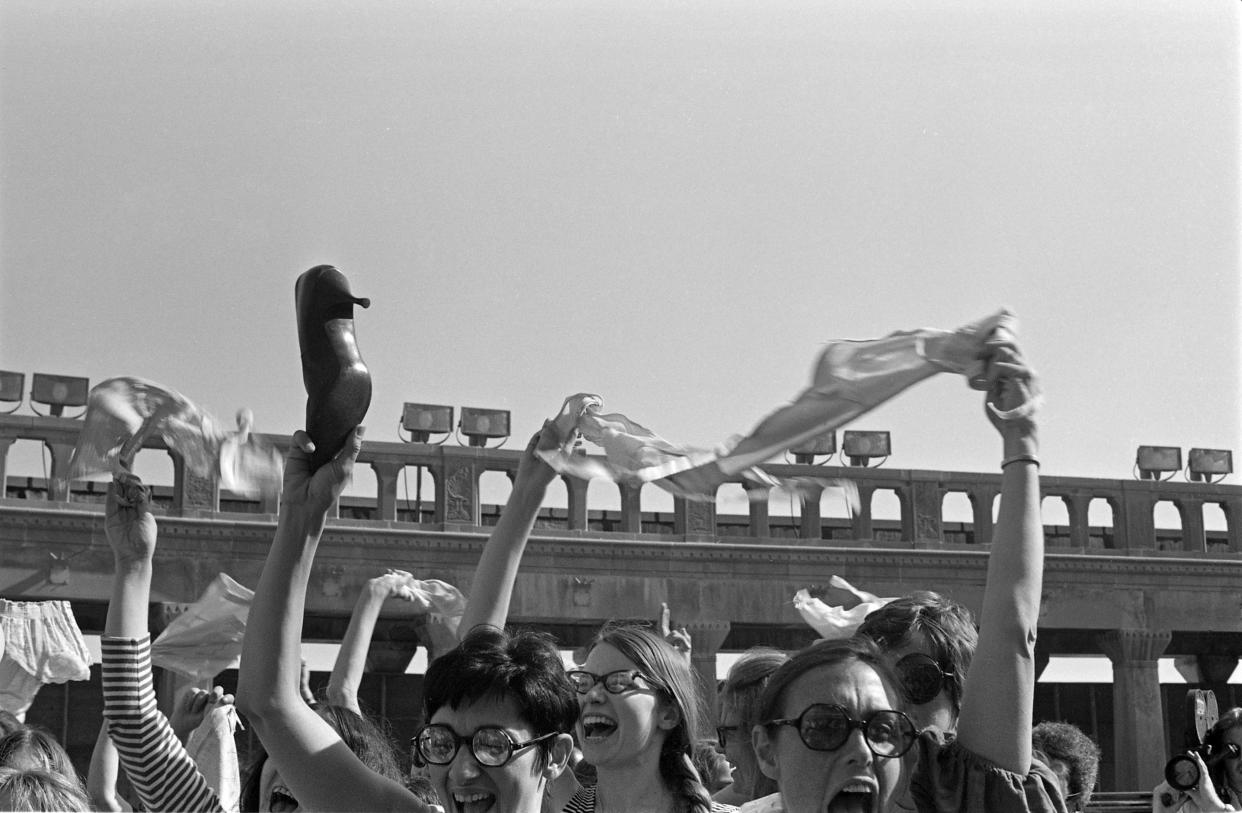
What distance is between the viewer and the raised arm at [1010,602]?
100 inches

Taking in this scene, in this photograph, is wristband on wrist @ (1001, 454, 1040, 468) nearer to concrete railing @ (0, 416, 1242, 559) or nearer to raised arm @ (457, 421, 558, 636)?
raised arm @ (457, 421, 558, 636)

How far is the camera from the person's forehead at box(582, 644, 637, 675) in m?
3.54

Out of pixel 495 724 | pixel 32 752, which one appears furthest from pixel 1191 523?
pixel 495 724

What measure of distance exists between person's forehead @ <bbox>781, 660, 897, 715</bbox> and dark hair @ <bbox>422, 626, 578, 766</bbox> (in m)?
0.50

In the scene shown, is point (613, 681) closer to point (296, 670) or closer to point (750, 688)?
point (750, 688)

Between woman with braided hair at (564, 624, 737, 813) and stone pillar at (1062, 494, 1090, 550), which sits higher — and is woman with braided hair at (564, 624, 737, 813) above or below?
below

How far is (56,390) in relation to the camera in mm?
22031

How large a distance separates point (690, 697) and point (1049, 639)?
26330 mm

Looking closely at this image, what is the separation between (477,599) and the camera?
3797 mm

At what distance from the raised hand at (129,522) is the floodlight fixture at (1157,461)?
1056 inches

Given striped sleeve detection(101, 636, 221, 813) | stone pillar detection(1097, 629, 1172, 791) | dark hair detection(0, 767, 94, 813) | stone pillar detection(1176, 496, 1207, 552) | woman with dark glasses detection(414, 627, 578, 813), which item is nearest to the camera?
woman with dark glasses detection(414, 627, 578, 813)

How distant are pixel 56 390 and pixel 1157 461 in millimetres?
18782

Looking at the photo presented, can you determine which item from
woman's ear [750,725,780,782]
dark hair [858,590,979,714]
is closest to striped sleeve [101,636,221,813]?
woman's ear [750,725,780,782]

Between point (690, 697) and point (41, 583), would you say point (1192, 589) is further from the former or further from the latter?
point (690, 697)
